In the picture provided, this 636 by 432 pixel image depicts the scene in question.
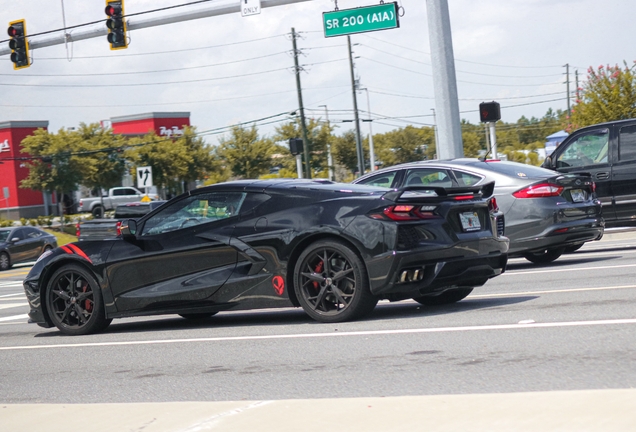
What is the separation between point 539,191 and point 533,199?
13cm

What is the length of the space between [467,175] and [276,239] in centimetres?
437

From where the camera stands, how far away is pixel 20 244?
30.7 meters

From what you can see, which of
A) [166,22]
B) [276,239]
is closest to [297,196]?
[276,239]

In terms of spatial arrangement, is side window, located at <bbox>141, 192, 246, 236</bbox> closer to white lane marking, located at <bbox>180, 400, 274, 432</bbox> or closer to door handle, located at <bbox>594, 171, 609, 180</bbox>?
white lane marking, located at <bbox>180, 400, 274, 432</bbox>

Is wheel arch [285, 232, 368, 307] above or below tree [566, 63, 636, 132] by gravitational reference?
below

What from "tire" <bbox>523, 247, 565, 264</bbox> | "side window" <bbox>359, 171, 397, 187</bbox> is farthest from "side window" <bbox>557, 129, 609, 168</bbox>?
"side window" <bbox>359, 171, 397, 187</bbox>

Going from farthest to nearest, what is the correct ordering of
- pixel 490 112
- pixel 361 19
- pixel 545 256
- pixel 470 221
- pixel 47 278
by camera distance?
pixel 361 19 < pixel 490 112 < pixel 545 256 < pixel 47 278 < pixel 470 221

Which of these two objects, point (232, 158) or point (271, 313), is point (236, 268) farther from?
point (232, 158)

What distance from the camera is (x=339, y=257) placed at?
25.3 feet

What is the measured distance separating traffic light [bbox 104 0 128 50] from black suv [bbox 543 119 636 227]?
11.2 m

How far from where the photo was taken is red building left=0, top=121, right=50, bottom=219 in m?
64.6

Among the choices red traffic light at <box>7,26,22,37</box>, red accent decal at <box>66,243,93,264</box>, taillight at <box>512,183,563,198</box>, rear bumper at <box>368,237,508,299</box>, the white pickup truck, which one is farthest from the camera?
the white pickup truck

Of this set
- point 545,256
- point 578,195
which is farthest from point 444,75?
point 578,195

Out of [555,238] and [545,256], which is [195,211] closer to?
[555,238]
